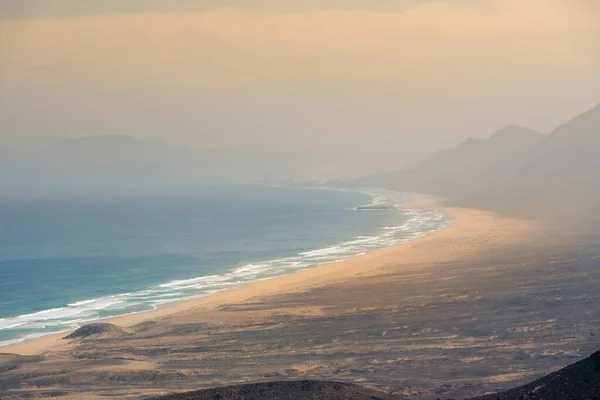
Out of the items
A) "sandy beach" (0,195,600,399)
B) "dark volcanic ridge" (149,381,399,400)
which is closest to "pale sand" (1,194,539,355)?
"sandy beach" (0,195,600,399)

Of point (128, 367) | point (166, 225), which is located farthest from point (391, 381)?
point (166, 225)

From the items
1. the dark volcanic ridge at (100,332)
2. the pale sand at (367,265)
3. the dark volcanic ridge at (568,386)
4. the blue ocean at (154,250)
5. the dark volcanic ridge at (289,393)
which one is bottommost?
the dark volcanic ridge at (568,386)

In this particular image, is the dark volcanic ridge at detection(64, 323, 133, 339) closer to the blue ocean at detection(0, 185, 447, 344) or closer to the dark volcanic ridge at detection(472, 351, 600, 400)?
the blue ocean at detection(0, 185, 447, 344)

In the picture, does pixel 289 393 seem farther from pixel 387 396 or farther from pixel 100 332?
pixel 100 332

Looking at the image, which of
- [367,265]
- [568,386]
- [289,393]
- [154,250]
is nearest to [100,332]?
[289,393]

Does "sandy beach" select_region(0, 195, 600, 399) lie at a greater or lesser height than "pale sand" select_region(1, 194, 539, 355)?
lesser

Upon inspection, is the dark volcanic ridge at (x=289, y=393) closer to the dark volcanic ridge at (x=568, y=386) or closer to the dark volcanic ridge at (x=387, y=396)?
the dark volcanic ridge at (x=387, y=396)

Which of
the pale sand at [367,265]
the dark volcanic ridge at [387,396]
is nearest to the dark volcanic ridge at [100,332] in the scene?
the pale sand at [367,265]
